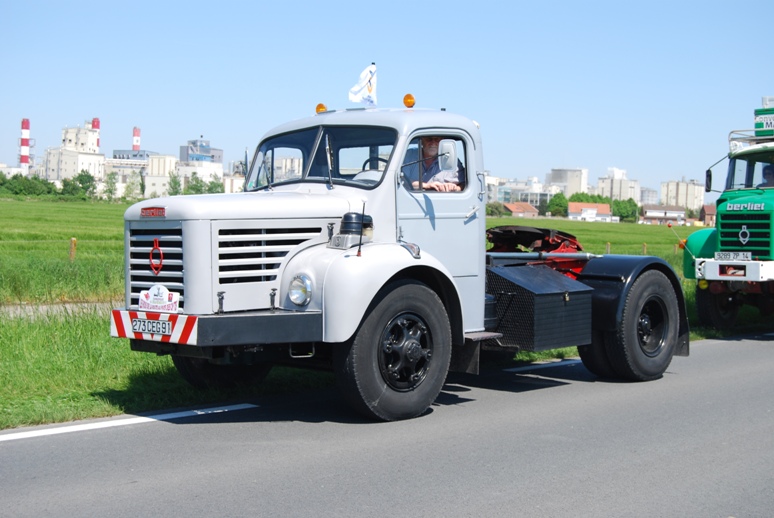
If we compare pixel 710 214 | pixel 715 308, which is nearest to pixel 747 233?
pixel 715 308

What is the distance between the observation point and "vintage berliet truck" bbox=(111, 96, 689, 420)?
663cm

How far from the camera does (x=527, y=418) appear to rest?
7.46 metres

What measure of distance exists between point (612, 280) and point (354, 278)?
3.72m

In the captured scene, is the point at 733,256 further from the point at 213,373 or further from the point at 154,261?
the point at 154,261

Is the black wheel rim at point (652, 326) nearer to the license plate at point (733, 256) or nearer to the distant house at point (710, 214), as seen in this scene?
the license plate at point (733, 256)

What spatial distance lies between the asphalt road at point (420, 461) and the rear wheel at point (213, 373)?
48 cm

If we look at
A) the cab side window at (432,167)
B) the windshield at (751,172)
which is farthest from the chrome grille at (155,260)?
the windshield at (751,172)

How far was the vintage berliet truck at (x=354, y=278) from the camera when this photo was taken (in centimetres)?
663

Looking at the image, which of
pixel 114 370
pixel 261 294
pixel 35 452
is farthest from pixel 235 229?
pixel 114 370

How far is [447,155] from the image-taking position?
8.01 m

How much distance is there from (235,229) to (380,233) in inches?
50.9

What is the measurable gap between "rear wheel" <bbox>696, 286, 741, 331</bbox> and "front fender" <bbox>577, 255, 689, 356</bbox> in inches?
191

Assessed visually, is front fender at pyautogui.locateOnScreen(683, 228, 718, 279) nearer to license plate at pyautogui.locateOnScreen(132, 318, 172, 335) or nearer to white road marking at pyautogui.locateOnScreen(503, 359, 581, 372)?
white road marking at pyautogui.locateOnScreen(503, 359, 581, 372)

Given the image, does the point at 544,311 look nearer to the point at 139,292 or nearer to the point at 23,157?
the point at 139,292
